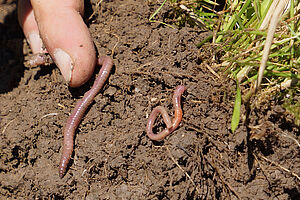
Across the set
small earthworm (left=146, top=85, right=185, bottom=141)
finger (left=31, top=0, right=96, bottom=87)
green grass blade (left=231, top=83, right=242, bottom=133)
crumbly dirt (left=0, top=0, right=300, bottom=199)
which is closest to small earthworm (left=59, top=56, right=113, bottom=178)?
crumbly dirt (left=0, top=0, right=300, bottom=199)

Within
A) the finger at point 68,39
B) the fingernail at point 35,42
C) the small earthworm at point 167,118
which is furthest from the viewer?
the fingernail at point 35,42

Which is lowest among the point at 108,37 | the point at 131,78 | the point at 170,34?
the point at 131,78

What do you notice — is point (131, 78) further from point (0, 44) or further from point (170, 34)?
point (0, 44)

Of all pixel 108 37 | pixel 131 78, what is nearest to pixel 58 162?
pixel 131 78

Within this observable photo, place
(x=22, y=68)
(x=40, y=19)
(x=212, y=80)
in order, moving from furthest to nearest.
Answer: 1. (x=22, y=68)
2. (x=40, y=19)
3. (x=212, y=80)

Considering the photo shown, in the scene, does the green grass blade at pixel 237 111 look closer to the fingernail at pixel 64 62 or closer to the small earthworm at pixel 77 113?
the small earthworm at pixel 77 113

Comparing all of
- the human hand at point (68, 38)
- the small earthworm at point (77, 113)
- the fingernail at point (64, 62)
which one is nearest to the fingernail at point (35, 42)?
→ the human hand at point (68, 38)

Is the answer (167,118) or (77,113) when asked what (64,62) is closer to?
(77,113)
